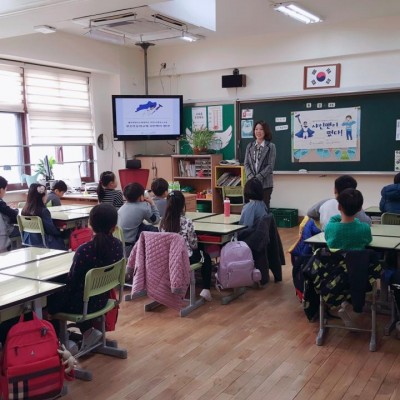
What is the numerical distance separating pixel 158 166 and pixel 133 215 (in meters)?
4.03

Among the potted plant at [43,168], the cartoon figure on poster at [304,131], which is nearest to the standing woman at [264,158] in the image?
the cartoon figure on poster at [304,131]

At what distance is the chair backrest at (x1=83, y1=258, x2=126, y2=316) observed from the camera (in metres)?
2.66

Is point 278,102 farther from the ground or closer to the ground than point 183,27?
closer to the ground

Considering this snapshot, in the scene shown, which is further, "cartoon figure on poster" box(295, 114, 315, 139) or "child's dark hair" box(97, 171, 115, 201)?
"cartoon figure on poster" box(295, 114, 315, 139)

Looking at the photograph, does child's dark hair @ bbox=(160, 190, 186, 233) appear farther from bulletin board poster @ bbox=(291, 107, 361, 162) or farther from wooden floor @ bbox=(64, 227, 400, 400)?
bulletin board poster @ bbox=(291, 107, 361, 162)

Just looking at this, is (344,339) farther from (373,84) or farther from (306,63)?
(306,63)

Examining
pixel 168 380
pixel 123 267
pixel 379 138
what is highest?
pixel 379 138

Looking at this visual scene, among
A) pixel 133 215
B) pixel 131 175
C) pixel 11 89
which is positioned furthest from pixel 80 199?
pixel 133 215

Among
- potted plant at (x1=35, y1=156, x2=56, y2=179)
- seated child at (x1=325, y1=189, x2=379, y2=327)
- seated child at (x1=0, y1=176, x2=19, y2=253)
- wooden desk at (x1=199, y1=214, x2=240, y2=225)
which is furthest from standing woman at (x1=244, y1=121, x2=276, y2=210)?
potted plant at (x1=35, y1=156, x2=56, y2=179)

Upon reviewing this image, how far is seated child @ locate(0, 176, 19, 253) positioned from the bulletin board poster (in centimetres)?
447

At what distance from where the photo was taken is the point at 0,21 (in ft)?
16.0

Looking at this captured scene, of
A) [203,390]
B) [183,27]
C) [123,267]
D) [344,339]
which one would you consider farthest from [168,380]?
[183,27]

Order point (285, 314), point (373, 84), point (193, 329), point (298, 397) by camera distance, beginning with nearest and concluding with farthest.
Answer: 1. point (298, 397)
2. point (193, 329)
3. point (285, 314)
4. point (373, 84)

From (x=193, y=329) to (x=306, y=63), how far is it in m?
5.15
